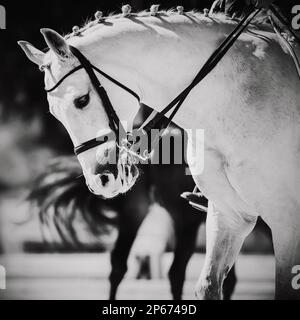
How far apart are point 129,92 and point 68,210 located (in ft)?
6.00

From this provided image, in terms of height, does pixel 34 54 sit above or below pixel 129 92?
above

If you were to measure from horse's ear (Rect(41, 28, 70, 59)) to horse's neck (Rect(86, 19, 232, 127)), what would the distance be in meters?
0.14

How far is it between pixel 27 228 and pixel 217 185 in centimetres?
187

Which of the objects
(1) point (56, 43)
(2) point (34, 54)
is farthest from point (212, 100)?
(2) point (34, 54)

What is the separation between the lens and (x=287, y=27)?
2.14 metres

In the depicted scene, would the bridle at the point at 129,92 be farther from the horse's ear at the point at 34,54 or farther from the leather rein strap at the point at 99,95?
the horse's ear at the point at 34,54

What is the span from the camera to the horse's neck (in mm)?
1972

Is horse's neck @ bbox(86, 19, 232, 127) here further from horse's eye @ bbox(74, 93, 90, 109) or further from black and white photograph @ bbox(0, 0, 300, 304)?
horse's eye @ bbox(74, 93, 90, 109)

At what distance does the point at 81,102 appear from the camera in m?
1.91

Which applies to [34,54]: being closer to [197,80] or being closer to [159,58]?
[159,58]
